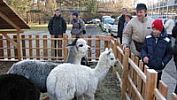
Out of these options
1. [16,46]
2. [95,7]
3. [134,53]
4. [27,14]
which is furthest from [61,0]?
[134,53]

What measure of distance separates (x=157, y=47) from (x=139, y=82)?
2.04 feet

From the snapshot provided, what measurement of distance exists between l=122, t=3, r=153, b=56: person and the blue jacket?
466 millimetres

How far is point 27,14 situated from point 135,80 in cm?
3755

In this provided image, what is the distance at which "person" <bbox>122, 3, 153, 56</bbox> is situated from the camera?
4823 mm

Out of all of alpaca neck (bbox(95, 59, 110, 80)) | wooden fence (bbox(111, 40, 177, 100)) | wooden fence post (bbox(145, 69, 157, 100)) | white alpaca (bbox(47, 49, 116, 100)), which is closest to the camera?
wooden fence (bbox(111, 40, 177, 100))

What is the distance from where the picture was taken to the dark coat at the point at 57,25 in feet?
34.1

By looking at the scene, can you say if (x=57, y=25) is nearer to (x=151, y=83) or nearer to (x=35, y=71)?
(x=35, y=71)

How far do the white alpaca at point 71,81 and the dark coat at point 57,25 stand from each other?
5701 mm

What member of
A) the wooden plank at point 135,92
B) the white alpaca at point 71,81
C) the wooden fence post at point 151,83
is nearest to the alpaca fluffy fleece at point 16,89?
the white alpaca at point 71,81

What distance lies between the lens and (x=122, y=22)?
30.7 ft

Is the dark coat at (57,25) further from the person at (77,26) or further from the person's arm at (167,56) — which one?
the person's arm at (167,56)

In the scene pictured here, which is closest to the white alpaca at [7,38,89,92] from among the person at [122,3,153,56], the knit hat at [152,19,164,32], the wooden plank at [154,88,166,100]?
the person at [122,3,153,56]

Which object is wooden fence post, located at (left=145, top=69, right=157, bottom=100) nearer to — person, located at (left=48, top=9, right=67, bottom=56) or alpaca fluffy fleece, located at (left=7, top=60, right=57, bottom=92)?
alpaca fluffy fleece, located at (left=7, top=60, right=57, bottom=92)

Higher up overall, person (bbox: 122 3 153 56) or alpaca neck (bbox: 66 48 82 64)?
person (bbox: 122 3 153 56)
